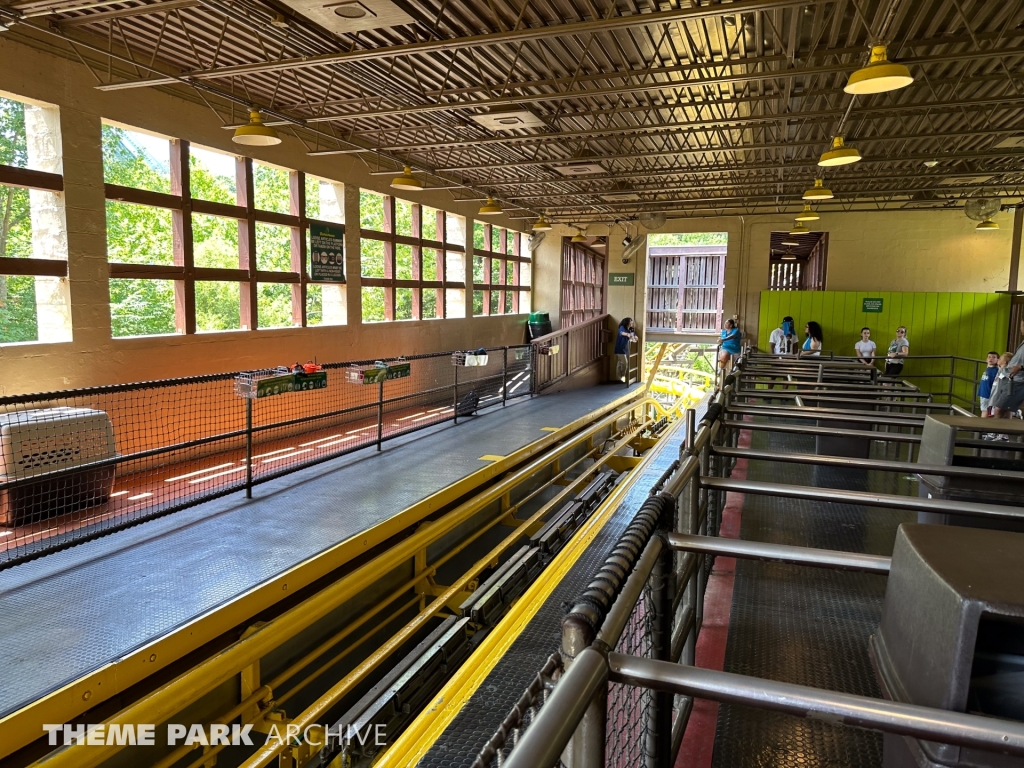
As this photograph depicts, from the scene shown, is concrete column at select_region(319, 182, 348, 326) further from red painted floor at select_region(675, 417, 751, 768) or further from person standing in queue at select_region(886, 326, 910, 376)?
person standing in queue at select_region(886, 326, 910, 376)

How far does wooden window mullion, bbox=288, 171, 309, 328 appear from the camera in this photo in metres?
9.80

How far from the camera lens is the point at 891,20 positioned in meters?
6.16

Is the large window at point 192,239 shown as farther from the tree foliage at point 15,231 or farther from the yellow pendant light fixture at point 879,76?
the yellow pendant light fixture at point 879,76

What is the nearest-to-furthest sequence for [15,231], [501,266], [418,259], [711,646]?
[711,646] → [15,231] → [418,259] → [501,266]

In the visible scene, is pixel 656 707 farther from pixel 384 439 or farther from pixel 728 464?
pixel 384 439

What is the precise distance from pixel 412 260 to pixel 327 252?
115 inches

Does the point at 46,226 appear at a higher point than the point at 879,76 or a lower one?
lower

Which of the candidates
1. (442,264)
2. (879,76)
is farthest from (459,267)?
(879,76)

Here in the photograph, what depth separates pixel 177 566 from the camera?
13.2ft

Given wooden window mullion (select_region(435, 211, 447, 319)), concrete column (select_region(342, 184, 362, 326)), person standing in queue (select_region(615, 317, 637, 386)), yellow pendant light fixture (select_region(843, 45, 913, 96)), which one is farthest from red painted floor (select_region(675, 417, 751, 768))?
person standing in queue (select_region(615, 317, 637, 386))

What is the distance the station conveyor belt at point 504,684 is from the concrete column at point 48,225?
5947 mm

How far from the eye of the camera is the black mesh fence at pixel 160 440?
4.71 meters

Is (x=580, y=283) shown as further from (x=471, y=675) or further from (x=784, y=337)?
(x=471, y=675)

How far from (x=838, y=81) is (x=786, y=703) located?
9699 millimetres
